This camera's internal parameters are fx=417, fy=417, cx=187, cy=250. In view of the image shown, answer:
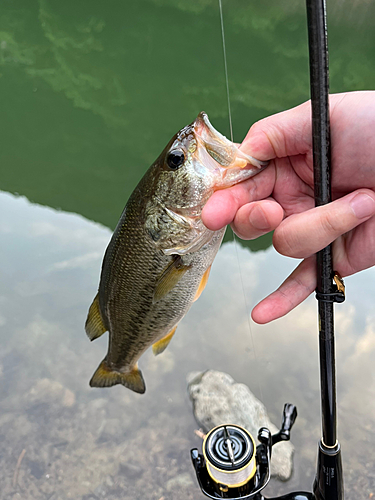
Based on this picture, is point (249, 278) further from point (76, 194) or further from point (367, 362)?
point (76, 194)

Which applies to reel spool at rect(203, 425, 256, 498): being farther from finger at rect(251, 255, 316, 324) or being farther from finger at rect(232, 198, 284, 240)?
finger at rect(232, 198, 284, 240)

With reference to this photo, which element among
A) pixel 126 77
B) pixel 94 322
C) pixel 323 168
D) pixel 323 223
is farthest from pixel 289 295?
pixel 126 77

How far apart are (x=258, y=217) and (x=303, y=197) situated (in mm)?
491

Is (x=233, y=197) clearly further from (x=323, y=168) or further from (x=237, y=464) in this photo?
(x=237, y=464)

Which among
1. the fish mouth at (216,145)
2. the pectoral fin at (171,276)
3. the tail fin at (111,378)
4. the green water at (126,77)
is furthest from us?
the green water at (126,77)

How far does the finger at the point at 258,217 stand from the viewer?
123cm

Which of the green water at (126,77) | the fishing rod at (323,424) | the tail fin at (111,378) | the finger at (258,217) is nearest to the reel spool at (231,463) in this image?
the fishing rod at (323,424)

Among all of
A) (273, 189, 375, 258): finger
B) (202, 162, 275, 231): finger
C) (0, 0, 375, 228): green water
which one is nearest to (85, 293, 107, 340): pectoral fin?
(202, 162, 275, 231): finger

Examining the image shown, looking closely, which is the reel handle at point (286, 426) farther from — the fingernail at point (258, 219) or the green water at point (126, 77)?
the green water at point (126, 77)

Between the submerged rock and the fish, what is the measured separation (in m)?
0.94

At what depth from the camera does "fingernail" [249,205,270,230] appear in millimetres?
1229

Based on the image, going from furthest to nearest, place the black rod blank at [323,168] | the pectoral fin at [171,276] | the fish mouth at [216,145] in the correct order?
the pectoral fin at [171,276], the fish mouth at [216,145], the black rod blank at [323,168]

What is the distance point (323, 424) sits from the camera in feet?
4.94

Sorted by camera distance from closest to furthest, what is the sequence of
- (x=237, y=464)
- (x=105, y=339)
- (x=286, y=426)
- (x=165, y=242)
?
(x=165, y=242) → (x=237, y=464) → (x=286, y=426) → (x=105, y=339)
